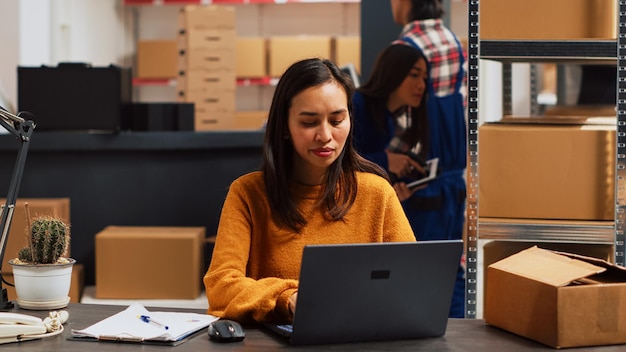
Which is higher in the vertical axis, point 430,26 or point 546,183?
point 430,26

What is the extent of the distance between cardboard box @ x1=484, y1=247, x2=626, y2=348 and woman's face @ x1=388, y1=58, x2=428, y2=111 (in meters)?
1.97

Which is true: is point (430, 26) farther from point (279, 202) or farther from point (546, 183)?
point (279, 202)

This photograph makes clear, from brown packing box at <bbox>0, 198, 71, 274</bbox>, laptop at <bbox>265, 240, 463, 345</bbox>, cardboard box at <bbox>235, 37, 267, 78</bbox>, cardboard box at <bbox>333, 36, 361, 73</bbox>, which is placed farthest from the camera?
cardboard box at <bbox>235, 37, 267, 78</bbox>

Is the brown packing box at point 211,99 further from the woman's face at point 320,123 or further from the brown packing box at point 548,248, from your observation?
the woman's face at point 320,123

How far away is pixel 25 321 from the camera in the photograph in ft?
5.48

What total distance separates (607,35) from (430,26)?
4.40 ft

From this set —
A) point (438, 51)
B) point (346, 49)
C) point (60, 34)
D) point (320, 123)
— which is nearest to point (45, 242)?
point (320, 123)

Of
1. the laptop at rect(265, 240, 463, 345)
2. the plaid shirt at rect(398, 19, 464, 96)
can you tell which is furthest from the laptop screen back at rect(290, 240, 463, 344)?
the plaid shirt at rect(398, 19, 464, 96)

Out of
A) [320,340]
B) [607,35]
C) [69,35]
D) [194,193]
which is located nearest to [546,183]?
[607,35]

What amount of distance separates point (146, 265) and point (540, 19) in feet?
7.71

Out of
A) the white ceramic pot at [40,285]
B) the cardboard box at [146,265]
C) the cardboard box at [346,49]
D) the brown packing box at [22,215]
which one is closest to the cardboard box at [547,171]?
the white ceramic pot at [40,285]

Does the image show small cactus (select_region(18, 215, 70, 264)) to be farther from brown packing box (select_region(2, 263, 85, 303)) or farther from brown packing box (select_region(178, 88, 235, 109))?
brown packing box (select_region(178, 88, 235, 109))

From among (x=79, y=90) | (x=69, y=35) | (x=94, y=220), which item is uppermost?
(x=69, y=35)

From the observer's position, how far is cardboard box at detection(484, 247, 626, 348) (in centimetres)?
163
